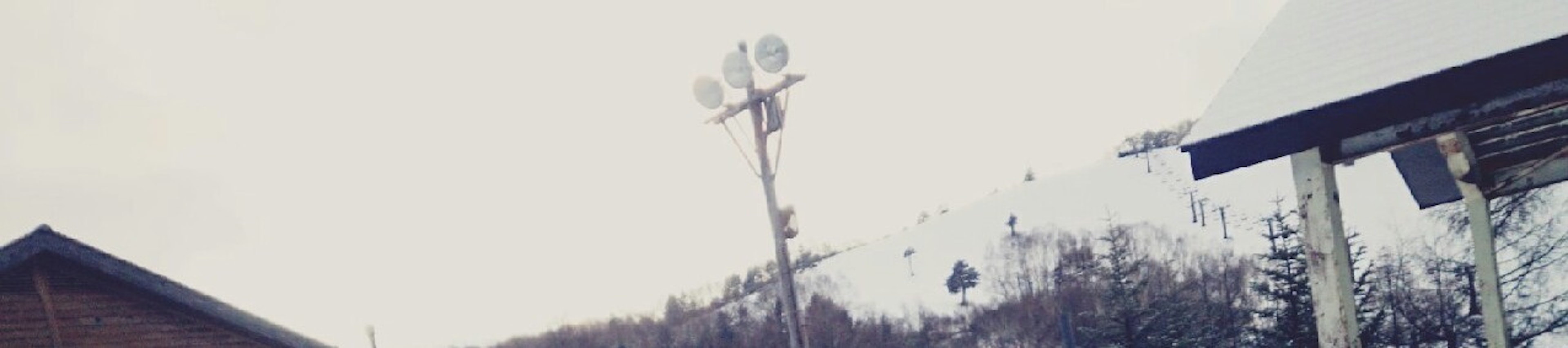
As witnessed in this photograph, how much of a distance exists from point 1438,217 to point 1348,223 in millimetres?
62625

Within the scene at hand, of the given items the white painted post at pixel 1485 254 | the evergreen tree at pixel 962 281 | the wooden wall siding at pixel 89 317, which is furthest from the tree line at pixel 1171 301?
the wooden wall siding at pixel 89 317

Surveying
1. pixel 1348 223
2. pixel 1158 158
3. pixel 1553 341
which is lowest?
pixel 1553 341

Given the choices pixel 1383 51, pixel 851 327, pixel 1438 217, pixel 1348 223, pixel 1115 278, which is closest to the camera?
pixel 1383 51

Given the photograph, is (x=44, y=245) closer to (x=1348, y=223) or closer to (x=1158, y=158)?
(x=1348, y=223)

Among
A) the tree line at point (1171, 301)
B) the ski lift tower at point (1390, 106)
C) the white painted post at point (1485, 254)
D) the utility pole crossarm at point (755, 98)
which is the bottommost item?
the tree line at point (1171, 301)

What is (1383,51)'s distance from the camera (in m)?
3.55

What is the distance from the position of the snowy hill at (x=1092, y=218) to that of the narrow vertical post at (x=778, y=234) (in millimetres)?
63944

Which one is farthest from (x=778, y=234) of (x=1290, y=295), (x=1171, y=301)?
(x=1171, y=301)

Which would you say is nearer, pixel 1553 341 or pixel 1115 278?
pixel 1115 278

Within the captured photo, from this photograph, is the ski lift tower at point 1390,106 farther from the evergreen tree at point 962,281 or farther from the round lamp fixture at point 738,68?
the evergreen tree at point 962,281

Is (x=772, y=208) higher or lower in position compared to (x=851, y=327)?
higher

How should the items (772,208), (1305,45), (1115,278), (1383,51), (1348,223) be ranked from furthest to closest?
(1348,223)
(1115,278)
(772,208)
(1305,45)
(1383,51)

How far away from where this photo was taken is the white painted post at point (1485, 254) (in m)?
3.67

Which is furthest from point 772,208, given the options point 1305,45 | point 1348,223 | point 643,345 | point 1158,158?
point 1158,158
